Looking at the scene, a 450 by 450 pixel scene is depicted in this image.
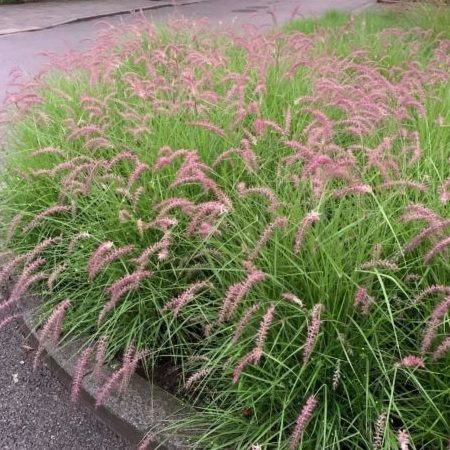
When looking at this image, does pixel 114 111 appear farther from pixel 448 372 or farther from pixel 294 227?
pixel 448 372

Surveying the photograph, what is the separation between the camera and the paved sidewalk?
15.0m

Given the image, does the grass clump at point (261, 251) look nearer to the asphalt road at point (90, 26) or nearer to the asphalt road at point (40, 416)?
the asphalt road at point (40, 416)

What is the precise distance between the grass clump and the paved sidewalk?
11768 mm

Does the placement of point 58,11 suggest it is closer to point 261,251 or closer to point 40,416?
point 40,416

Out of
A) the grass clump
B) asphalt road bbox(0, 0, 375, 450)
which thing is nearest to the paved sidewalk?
the grass clump

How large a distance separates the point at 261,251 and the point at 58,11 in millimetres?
17479

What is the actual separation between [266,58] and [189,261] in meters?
2.25

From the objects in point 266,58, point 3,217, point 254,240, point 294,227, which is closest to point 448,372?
point 294,227

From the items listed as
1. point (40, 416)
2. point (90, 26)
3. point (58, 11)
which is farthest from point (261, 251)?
point (58, 11)

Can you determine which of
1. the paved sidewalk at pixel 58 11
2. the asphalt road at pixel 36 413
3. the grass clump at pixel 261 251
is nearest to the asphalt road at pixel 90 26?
the paved sidewalk at pixel 58 11

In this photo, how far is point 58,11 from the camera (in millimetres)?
17547

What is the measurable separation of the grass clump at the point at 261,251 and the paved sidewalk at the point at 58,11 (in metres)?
11.8

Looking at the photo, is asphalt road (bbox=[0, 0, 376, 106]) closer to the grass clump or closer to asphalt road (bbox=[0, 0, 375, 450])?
the grass clump

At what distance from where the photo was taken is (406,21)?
8156mm
